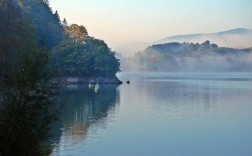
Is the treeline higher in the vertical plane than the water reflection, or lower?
higher

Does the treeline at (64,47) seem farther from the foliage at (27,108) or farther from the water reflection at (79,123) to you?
the foliage at (27,108)

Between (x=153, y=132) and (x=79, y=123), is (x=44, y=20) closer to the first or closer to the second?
Answer: (x=79, y=123)

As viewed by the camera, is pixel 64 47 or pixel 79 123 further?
pixel 64 47

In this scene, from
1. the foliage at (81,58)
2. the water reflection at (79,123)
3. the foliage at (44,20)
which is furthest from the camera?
the foliage at (81,58)

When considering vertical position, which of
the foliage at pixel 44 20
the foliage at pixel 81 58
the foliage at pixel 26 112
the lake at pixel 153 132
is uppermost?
the foliage at pixel 44 20

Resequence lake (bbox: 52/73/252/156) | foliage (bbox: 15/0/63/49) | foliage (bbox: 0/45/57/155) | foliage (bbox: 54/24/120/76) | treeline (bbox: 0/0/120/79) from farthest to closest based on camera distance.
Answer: foliage (bbox: 54/24/120/76) → foliage (bbox: 15/0/63/49) → treeline (bbox: 0/0/120/79) → lake (bbox: 52/73/252/156) → foliage (bbox: 0/45/57/155)

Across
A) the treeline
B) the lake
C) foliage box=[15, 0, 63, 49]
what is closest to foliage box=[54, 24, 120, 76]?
the treeline

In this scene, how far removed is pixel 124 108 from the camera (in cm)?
8906

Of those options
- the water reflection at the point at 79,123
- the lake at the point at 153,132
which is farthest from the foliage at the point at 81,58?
the lake at the point at 153,132

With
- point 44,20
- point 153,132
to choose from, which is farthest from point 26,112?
point 44,20

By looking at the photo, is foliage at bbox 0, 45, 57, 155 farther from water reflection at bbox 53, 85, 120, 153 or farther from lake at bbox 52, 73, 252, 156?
Result: water reflection at bbox 53, 85, 120, 153

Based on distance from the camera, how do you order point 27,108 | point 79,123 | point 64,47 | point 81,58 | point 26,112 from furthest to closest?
point 81,58, point 64,47, point 79,123, point 27,108, point 26,112

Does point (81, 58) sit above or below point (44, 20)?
below

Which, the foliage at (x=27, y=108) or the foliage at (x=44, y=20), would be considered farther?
the foliage at (x=44, y=20)
